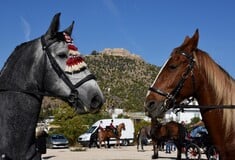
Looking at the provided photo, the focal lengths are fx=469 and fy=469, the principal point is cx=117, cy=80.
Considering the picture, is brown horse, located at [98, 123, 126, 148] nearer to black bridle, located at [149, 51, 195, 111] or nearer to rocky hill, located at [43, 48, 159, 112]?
black bridle, located at [149, 51, 195, 111]

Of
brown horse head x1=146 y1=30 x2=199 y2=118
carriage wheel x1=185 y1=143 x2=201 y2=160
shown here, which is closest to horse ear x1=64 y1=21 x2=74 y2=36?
brown horse head x1=146 y1=30 x2=199 y2=118

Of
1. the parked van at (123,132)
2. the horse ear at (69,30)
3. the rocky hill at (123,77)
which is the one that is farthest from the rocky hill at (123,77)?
the horse ear at (69,30)

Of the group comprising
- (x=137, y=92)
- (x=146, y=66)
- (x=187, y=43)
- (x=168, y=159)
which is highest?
(x=146, y=66)

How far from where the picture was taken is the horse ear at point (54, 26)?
12.4ft

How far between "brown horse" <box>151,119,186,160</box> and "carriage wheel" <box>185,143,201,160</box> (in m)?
0.58

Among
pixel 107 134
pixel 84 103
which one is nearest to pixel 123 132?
pixel 107 134

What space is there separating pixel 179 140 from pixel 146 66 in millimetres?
136160

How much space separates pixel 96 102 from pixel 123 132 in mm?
37150

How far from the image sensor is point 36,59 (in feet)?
12.5

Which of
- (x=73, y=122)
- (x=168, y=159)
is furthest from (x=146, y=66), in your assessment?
(x=168, y=159)

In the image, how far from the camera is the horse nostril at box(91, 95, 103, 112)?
145 inches

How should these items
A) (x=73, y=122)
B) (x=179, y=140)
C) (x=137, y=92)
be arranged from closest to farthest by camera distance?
(x=179, y=140)
(x=73, y=122)
(x=137, y=92)

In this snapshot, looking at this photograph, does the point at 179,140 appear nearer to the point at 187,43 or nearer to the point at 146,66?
the point at 187,43

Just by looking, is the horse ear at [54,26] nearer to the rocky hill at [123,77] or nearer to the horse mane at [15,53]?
the horse mane at [15,53]
